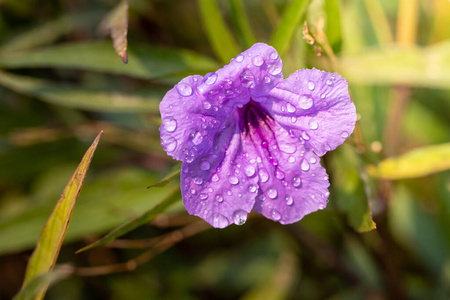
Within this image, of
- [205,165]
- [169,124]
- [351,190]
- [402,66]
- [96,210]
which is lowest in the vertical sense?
[96,210]

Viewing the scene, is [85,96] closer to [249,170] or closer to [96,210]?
[96,210]

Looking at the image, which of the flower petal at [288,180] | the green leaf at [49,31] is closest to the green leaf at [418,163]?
the flower petal at [288,180]

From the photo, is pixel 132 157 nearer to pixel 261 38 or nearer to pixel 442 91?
pixel 261 38

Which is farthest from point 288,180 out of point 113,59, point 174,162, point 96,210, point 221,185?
point 174,162

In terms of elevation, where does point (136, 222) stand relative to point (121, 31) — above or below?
below

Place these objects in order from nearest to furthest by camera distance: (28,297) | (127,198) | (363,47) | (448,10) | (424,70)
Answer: (28,297), (424,70), (127,198), (448,10), (363,47)

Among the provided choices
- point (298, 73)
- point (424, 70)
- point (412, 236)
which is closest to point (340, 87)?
point (298, 73)
